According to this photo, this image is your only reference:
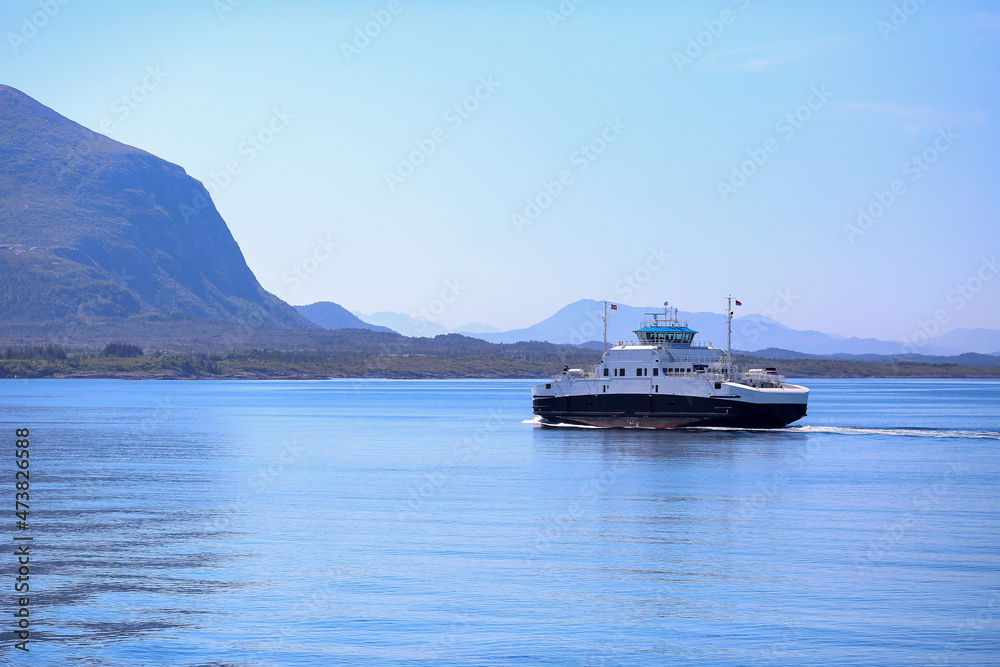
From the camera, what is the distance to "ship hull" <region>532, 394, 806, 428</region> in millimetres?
91562

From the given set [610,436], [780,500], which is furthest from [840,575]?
[610,436]

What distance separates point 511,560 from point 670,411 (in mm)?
60592

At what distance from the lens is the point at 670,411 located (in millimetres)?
93812

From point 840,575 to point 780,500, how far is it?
19.1 m

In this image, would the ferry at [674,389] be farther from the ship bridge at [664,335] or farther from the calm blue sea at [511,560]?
the calm blue sea at [511,560]

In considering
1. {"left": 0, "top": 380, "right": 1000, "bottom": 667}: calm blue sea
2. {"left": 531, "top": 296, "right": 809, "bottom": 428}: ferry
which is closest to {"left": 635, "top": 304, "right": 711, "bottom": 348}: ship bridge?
{"left": 531, "top": 296, "right": 809, "bottom": 428}: ferry

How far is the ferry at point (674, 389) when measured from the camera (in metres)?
91.5

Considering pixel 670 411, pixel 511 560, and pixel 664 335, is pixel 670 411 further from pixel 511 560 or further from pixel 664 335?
pixel 511 560

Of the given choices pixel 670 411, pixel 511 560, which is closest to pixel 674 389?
pixel 670 411

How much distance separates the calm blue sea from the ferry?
1780cm

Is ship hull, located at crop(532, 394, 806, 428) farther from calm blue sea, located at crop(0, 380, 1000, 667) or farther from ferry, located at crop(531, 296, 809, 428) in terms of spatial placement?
calm blue sea, located at crop(0, 380, 1000, 667)

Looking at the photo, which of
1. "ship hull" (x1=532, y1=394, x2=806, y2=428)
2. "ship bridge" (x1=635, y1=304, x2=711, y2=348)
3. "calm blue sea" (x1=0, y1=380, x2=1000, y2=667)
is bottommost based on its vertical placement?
"calm blue sea" (x1=0, y1=380, x2=1000, y2=667)

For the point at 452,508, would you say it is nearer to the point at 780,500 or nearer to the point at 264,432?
the point at 780,500

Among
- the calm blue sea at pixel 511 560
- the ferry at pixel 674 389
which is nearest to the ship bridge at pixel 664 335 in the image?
the ferry at pixel 674 389
